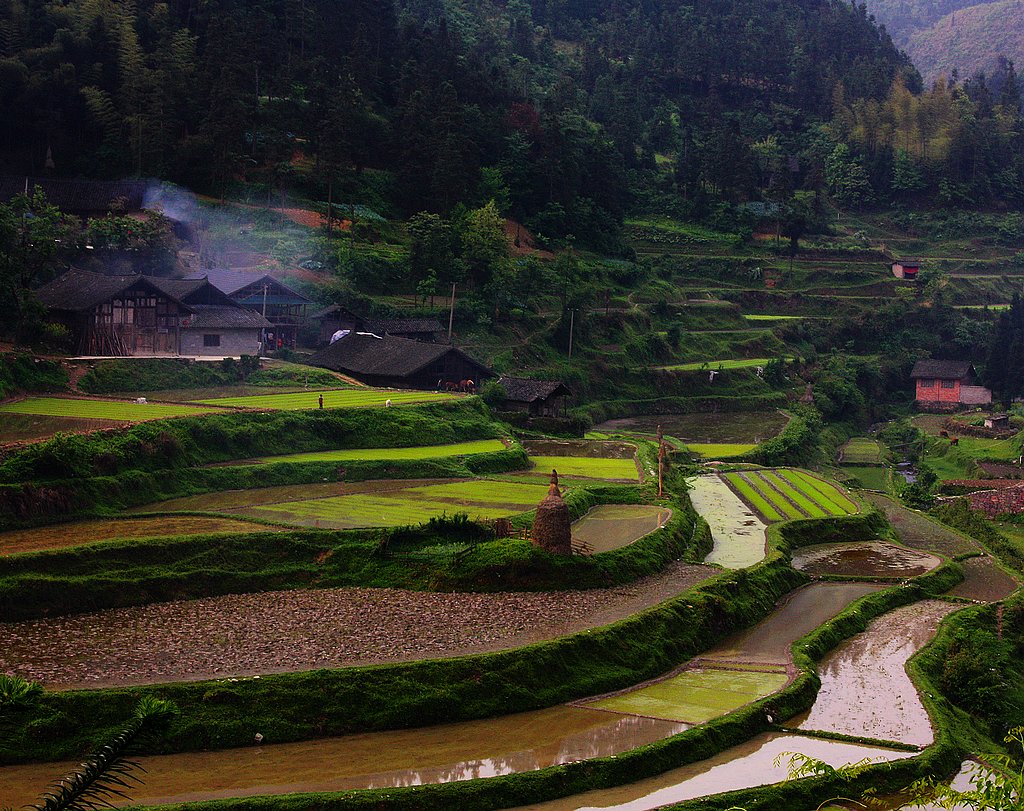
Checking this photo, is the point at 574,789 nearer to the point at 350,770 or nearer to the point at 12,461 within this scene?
the point at 350,770

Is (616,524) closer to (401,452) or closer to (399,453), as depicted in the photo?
(399,453)

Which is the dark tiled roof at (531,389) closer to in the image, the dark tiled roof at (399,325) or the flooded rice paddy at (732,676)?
the dark tiled roof at (399,325)

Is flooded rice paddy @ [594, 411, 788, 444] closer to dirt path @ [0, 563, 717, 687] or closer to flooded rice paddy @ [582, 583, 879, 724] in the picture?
flooded rice paddy @ [582, 583, 879, 724]

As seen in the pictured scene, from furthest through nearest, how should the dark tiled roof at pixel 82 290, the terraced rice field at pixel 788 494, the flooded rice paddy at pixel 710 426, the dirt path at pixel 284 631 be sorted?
the flooded rice paddy at pixel 710 426
the dark tiled roof at pixel 82 290
the terraced rice field at pixel 788 494
the dirt path at pixel 284 631

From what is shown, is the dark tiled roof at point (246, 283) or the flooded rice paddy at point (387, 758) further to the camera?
the dark tiled roof at point (246, 283)

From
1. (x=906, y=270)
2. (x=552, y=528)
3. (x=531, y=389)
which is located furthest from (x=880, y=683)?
(x=906, y=270)

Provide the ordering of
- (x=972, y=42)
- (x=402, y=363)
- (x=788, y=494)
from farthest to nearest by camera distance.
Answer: (x=972, y=42) → (x=402, y=363) → (x=788, y=494)

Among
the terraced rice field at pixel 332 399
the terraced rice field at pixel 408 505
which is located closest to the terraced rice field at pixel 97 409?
the terraced rice field at pixel 332 399
